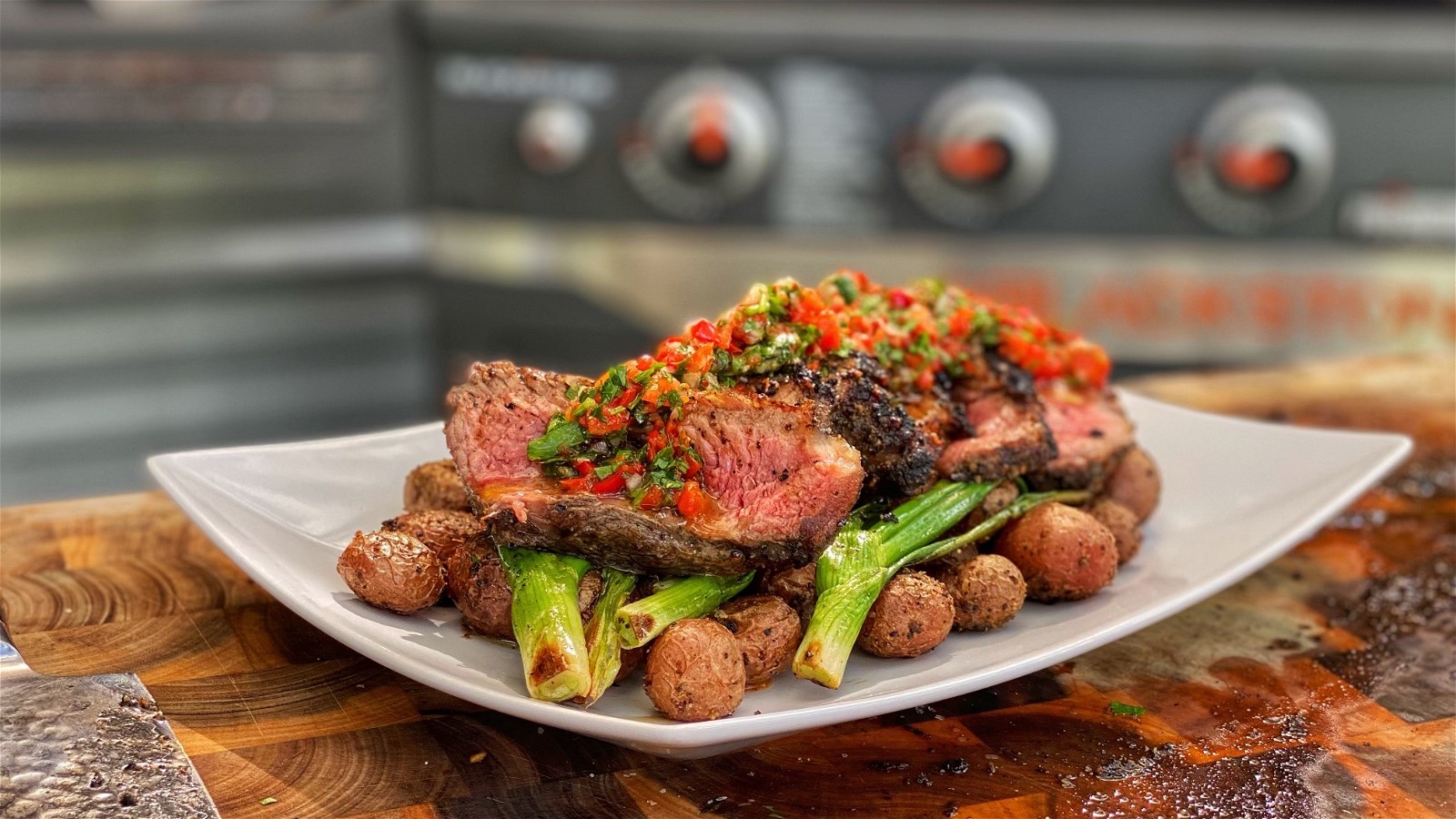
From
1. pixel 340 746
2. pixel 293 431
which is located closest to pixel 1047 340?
pixel 340 746

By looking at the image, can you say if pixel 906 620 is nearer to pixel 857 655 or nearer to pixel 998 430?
pixel 857 655

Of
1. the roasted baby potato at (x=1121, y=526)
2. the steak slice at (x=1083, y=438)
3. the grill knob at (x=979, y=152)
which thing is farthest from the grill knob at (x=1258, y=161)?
the roasted baby potato at (x=1121, y=526)

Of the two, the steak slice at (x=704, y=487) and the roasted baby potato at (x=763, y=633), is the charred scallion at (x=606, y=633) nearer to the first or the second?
the steak slice at (x=704, y=487)

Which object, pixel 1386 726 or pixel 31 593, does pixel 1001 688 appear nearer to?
pixel 1386 726

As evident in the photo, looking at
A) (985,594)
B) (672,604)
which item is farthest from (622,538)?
(985,594)

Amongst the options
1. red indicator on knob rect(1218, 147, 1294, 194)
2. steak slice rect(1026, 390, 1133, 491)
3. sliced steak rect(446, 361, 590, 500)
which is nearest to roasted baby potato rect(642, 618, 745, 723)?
sliced steak rect(446, 361, 590, 500)

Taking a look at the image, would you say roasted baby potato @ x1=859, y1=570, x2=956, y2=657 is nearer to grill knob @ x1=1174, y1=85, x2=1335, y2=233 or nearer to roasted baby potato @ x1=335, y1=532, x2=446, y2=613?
roasted baby potato @ x1=335, y1=532, x2=446, y2=613
